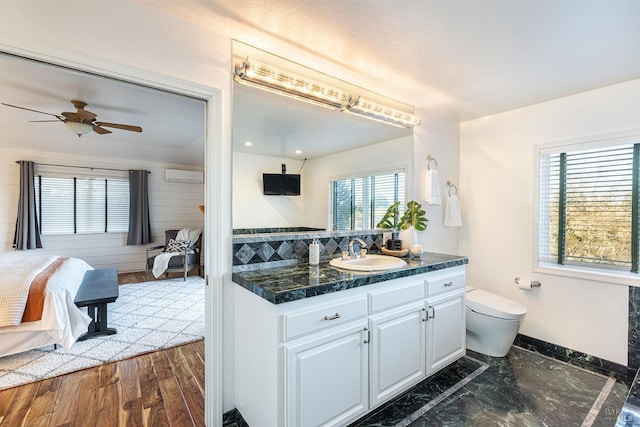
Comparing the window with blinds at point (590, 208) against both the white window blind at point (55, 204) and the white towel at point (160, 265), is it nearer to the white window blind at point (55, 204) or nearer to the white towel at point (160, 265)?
the white towel at point (160, 265)

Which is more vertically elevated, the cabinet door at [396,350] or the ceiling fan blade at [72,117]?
the ceiling fan blade at [72,117]

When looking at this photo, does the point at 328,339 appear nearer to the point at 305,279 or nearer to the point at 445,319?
the point at 305,279

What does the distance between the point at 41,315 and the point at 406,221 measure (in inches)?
130

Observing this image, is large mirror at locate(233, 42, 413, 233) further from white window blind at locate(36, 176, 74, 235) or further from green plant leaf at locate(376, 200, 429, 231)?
white window blind at locate(36, 176, 74, 235)

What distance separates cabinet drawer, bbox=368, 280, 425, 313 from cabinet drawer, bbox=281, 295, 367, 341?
3.1 inches

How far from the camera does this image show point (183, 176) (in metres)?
5.96

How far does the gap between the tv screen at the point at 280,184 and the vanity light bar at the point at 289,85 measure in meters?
0.58

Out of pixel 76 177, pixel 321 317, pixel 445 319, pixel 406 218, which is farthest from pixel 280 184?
pixel 76 177

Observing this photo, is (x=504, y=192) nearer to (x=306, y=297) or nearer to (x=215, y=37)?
(x=306, y=297)

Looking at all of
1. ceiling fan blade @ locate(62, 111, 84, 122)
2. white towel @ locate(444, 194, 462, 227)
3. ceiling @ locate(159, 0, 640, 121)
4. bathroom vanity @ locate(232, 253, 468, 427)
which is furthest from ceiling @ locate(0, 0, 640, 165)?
bathroom vanity @ locate(232, 253, 468, 427)

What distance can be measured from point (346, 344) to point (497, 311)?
156 centimetres

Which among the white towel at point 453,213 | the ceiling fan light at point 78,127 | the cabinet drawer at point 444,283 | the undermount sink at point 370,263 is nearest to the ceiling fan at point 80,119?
the ceiling fan light at point 78,127

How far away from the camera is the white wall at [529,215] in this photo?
2.29 meters

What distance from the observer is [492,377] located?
2.22 metres
